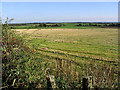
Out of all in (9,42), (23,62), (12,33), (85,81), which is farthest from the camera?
(12,33)

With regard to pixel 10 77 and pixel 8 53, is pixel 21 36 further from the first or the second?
pixel 10 77

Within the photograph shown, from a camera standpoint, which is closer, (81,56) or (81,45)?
(81,56)

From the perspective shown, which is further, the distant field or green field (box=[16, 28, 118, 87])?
the distant field

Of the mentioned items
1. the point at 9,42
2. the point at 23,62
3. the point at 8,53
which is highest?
the point at 9,42

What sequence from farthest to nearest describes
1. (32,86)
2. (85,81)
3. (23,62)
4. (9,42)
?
(9,42)
(23,62)
(32,86)
(85,81)

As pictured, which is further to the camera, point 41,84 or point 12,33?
point 12,33

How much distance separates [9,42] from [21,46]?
384mm

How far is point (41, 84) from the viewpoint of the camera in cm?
379

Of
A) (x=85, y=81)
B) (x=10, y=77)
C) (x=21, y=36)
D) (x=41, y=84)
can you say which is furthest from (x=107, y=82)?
(x=21, y=36)

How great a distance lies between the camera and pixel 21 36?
187 inches

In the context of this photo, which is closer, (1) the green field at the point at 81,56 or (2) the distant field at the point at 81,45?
(1) the green field at the point at 81,56

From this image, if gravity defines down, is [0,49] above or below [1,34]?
below

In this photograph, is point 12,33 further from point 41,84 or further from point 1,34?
point 41,84

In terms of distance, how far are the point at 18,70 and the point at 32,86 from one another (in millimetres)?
579
